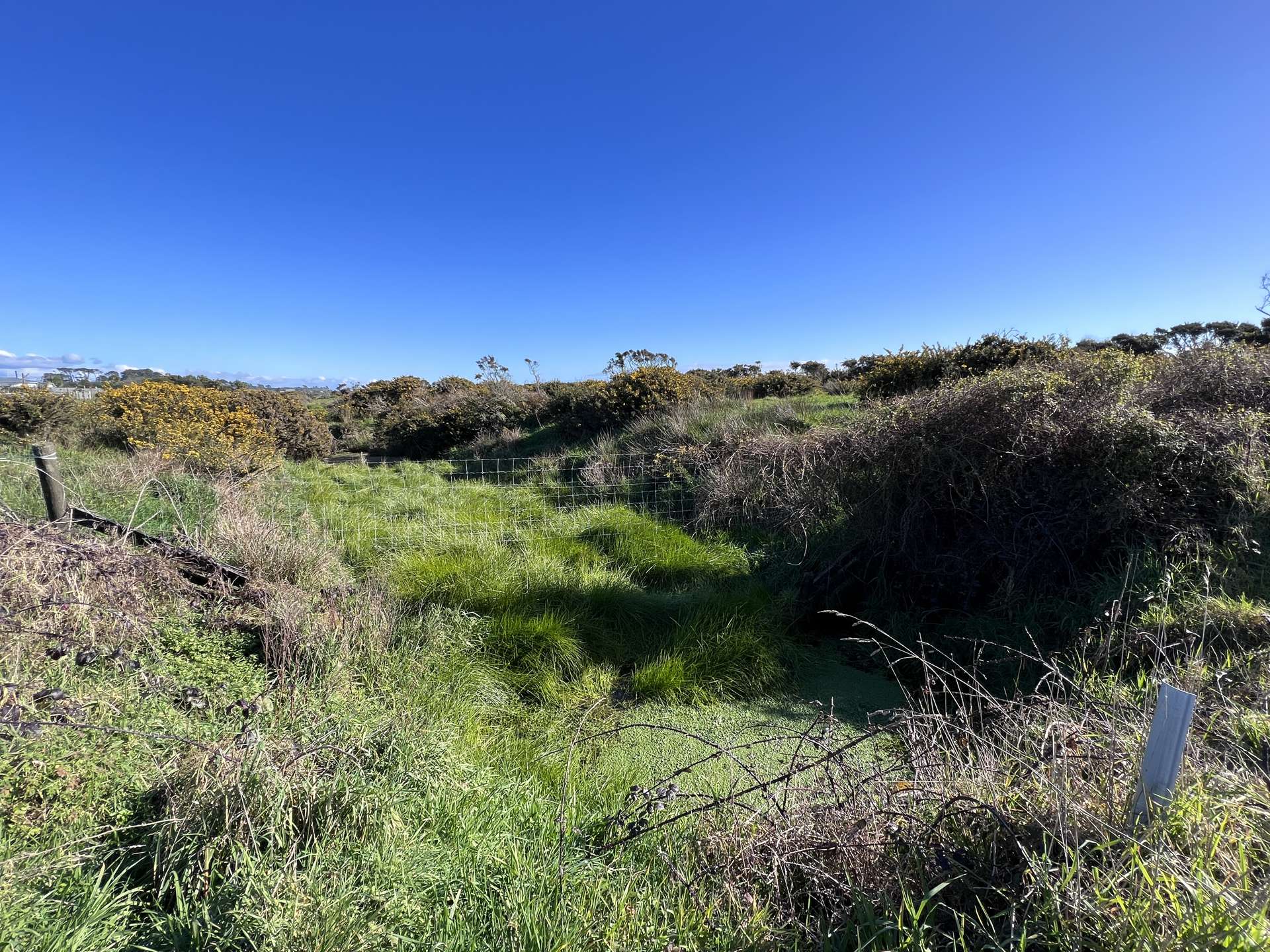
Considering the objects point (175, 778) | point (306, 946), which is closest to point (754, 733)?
point (306, 946)

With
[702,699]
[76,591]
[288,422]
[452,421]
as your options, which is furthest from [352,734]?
[452,421]

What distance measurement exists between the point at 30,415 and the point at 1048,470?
1499 cm

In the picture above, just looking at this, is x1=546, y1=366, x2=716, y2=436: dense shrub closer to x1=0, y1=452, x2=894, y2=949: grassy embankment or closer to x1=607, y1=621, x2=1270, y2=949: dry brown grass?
x1=0, y1=452, x2=894, y2=949: grassy embankment

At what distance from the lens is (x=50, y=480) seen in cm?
361

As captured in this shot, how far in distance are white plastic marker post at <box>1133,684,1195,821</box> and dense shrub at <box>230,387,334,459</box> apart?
1213 centimetres

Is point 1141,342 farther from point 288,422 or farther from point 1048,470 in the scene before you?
point 288,422

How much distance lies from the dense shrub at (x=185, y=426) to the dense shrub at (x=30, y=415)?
761 mm

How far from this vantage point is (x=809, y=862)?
167 cm

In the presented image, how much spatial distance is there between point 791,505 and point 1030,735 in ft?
12.0

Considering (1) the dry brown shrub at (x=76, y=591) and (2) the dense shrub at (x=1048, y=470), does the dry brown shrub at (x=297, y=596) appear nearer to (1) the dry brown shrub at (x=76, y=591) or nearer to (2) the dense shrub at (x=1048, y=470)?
(1) the dry brown shrub at (x=76, y=591)

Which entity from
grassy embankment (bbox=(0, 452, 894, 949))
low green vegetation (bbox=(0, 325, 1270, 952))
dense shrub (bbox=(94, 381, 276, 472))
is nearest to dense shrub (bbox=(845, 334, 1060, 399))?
low green vegetation (bbox=(0, 325, 1270, 952))

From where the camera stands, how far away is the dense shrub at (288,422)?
35.7 feet

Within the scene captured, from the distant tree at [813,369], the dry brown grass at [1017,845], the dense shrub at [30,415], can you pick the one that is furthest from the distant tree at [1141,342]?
the dense shrub at [30,415]

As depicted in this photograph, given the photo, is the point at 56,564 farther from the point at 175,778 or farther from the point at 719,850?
the point at 719,850
